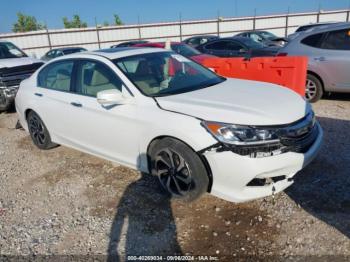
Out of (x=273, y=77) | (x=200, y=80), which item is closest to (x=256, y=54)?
(x=273, y=77)

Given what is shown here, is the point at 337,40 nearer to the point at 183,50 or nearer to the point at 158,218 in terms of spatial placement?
the point at 183,50

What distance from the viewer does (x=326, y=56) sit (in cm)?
671

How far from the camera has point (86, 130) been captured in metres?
4.30

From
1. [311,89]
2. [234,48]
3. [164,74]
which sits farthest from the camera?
[234,48]

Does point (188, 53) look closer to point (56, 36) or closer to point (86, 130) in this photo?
point (86, 130)

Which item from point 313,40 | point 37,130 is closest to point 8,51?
point 37,130

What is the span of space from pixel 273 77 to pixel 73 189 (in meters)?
3.84

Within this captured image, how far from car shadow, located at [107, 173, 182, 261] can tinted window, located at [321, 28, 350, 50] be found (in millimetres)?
4891

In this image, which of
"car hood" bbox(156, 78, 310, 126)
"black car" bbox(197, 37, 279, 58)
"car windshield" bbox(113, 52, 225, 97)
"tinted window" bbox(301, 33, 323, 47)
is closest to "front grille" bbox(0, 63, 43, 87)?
"car windshield" bbox(113, 52, 225, 97)

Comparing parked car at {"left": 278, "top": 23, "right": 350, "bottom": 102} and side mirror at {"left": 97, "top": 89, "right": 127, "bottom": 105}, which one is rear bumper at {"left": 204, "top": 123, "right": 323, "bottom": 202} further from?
parked car at {"left": 278, "top": 23, "right": 350, "bottom": 102}

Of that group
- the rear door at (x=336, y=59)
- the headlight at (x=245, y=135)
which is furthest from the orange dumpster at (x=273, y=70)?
the headlight at (x=245, y=135)

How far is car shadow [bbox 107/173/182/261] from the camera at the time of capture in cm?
296

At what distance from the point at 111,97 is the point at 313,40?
5190 millimetres

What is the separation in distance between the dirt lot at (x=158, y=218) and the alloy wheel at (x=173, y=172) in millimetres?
198
